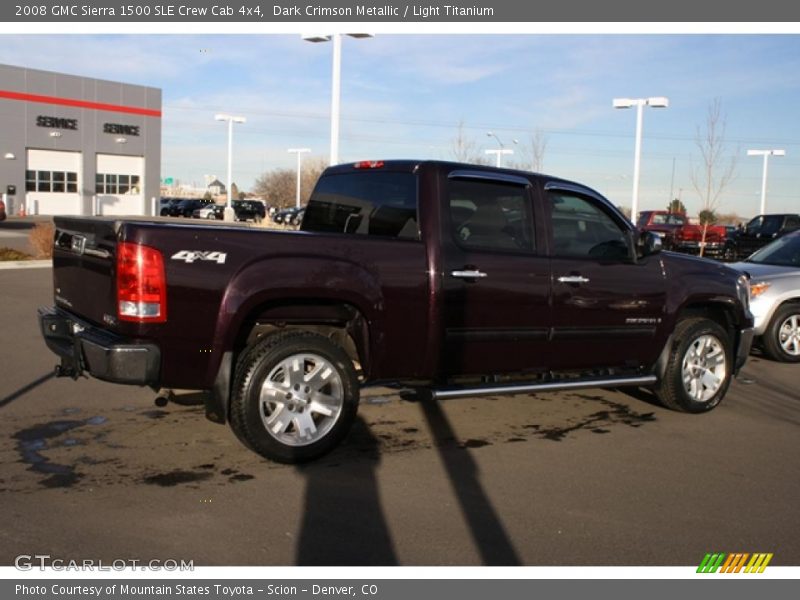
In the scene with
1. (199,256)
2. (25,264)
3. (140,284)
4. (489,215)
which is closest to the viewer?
(140,284)

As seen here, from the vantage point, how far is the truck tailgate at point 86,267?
4.91m

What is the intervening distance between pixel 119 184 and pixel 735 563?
56.5 meters

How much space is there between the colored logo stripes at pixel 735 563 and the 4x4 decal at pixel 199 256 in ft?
10.6

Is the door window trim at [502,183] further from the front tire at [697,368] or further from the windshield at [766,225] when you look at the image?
the windshield at [766,225]

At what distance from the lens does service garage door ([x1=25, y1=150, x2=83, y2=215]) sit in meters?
50.7

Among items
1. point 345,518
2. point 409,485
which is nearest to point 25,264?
point 409,485

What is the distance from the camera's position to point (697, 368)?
709cm

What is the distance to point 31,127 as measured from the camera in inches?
1969

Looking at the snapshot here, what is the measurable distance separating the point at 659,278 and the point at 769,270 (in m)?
4.34

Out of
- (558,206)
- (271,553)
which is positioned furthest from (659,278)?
(271,553)

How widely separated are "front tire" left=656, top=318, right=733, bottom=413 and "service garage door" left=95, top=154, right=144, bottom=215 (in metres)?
52.0

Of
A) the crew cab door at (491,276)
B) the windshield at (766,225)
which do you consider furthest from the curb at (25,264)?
the windshield at (766,225)

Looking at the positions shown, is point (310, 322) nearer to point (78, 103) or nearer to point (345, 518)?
point (345, 518)

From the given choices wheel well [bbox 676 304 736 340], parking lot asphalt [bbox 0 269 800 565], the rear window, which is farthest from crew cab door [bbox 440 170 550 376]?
wheel well [bbox 676 304 736 340]
